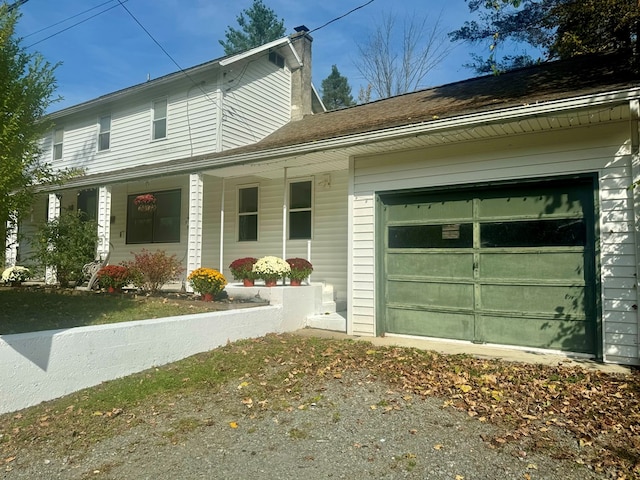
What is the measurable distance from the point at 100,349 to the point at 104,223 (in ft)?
23.1

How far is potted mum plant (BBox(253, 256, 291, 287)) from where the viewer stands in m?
8.64

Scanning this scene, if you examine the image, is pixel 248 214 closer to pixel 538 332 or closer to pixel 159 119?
pixel 159 119

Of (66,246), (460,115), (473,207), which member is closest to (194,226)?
(66,246)

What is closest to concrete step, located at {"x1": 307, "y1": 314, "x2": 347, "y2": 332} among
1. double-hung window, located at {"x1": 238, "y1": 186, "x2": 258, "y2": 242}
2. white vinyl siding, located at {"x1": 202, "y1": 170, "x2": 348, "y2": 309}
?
white vinyl siding, located at {"x1": 202, "y1": 170, "x2": 348, "y2": 309}

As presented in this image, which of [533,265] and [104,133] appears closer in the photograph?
[533,265]

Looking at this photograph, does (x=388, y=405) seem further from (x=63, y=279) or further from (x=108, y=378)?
(x=63, y=279)

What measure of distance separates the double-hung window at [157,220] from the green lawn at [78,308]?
3517 mm

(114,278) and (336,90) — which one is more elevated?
(336,90)

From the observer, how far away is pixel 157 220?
13.3 meters

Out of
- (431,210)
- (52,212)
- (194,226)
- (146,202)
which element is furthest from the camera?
(52,212)

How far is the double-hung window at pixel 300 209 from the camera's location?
10.8 m

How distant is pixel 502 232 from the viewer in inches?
266

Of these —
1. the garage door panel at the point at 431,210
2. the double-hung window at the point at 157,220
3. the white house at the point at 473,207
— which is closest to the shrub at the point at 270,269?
the white house at the point at 473,207

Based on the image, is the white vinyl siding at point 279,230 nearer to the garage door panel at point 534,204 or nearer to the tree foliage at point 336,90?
the garage door panel at point 534,204
